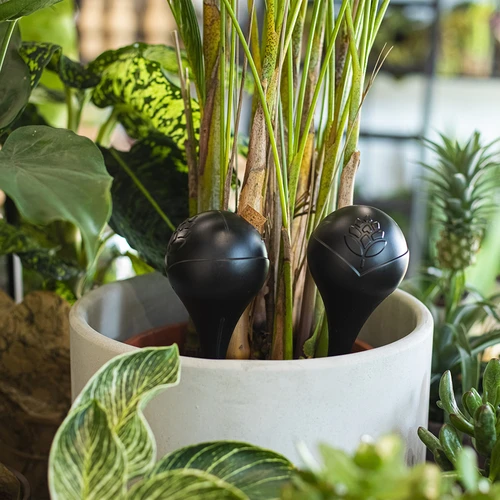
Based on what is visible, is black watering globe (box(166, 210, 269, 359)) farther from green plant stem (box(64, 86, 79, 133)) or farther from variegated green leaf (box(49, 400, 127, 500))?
green plant stem (box(64, 86, 79, 133))

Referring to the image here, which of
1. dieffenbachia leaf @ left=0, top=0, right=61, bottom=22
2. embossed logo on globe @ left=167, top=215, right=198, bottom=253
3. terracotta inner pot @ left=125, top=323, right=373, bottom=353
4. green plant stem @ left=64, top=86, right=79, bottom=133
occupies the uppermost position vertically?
dieffenbachia leaf @ left=0, top=0, right=61, bottom=22

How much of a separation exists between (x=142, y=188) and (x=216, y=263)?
0.28m

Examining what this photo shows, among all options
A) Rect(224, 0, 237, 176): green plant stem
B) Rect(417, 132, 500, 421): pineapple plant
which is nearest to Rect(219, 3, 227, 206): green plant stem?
Rect(224, 0, 237, 176): green plant stem

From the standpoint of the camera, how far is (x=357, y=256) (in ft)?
1.20

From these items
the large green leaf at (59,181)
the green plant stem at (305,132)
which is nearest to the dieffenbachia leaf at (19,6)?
the large green leaf at (59,181)

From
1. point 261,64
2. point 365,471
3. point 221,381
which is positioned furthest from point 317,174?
point 365,471

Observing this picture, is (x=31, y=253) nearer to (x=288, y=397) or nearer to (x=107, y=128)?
(x=107, y=128)

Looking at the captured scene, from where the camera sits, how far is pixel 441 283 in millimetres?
769

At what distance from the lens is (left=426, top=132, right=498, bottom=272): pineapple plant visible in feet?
2.57

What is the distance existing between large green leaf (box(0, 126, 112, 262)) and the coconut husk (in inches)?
10.3

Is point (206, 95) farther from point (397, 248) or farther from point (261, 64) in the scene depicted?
point (397, 248)

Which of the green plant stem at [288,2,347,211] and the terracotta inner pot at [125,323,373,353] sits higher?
the green plant stem at [288,2,347,211]

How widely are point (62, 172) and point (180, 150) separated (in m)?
0.30

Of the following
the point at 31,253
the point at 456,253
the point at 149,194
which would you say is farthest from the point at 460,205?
A: the point at 31,253
